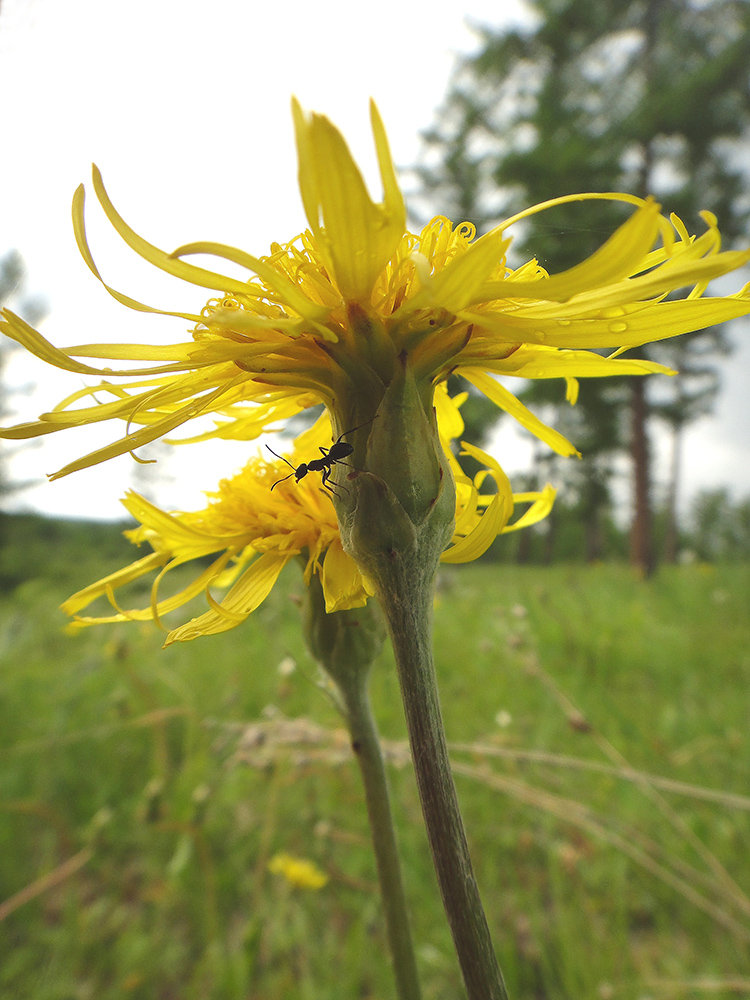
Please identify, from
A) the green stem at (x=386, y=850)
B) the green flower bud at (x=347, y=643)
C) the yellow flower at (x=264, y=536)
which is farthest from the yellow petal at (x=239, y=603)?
the green stem at (x=386, y=850)

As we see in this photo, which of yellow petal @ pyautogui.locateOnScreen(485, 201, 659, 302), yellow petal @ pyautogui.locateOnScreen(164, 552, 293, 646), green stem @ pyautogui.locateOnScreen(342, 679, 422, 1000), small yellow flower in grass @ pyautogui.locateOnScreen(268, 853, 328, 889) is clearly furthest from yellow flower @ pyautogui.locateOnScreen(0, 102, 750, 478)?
small yellow flower in grass @ pyautogui.locateOnScreen(268, 853, 328, 889)

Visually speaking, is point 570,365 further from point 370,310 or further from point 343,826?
point 343,826

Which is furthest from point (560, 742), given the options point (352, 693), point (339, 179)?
point (339, 179)

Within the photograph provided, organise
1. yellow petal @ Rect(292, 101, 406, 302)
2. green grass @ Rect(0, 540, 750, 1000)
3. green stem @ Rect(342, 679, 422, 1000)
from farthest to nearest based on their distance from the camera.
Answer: green grass @ Rect(0, 540, 750, 1000)
green stem @ Rect(342, 679, 422, 1000)
yellow petal @ Rect(292, 101, 406, 302)

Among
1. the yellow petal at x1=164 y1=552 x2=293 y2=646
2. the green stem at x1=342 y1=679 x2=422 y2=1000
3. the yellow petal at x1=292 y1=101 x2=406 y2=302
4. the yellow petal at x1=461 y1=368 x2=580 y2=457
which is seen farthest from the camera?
the yellow petal at x1=461 y1=368 x2=580 y2=457

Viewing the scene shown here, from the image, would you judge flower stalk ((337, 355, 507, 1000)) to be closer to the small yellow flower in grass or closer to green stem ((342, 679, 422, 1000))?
green stem ((342, 679, 422, 1000))

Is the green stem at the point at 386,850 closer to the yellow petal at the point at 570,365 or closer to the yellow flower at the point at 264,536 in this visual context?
the yellow flower at the point at 264,536
